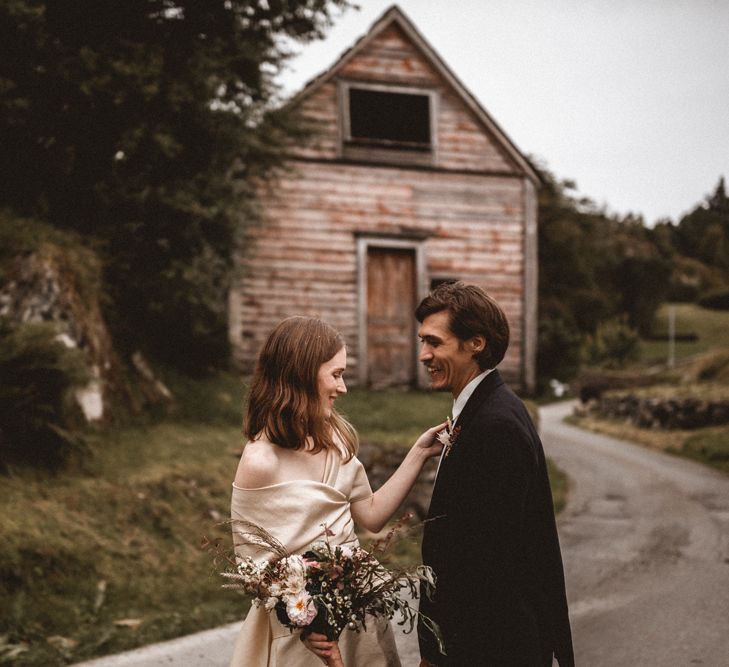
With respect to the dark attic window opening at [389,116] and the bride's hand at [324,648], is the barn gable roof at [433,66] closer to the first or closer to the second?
the dark attic window opening at [389,116]

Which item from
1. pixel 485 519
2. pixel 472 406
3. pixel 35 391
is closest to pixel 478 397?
pixel 472 406

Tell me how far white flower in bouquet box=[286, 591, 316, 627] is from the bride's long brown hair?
0.53m

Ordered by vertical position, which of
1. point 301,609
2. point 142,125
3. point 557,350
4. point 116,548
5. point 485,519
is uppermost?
point 142,125

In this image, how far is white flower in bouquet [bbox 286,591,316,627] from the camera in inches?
89.2

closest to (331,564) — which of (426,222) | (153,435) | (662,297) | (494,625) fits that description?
(494,625)

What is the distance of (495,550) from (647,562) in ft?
18.0

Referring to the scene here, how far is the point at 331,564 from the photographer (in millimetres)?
2326

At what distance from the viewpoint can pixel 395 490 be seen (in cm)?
280

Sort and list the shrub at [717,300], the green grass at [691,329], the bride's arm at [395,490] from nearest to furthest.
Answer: the bride's arm at [395,490]
the green grass at [691,329]
the shrub at [717,300]

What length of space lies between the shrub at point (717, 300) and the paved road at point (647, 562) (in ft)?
134

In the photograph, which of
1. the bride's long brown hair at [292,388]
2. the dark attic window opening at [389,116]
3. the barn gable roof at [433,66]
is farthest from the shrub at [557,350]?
the bride's long brown hair at [292,388]

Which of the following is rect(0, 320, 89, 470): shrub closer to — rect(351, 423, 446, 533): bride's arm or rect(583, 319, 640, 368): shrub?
rect(351, 423, 446, 533): bride's arm

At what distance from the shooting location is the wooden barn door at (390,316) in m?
14.7

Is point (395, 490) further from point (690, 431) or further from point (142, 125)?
point (690, 431)
